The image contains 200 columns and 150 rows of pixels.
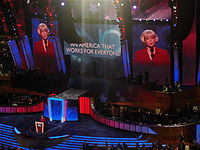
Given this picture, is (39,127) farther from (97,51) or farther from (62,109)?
(97,51)

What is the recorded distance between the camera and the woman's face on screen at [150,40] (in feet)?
86.1

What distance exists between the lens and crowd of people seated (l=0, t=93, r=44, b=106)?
28.3 metres

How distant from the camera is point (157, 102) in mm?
24891

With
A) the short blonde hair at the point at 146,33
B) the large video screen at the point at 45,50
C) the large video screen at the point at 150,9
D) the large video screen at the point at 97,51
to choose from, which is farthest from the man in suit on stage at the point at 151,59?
the large video screen at the point at 45,50

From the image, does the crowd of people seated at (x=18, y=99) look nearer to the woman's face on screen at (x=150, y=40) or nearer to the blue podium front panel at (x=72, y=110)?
the blue podium front panel at (x=72, y=110)

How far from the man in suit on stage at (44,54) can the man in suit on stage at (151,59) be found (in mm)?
7382

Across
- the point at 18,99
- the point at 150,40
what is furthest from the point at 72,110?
the point at 150,40

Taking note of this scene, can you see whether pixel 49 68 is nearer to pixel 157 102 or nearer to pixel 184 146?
pixel 157 102

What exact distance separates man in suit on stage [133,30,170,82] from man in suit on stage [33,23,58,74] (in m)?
7.38

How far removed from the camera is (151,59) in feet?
88.2

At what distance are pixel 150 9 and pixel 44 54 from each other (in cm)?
1010

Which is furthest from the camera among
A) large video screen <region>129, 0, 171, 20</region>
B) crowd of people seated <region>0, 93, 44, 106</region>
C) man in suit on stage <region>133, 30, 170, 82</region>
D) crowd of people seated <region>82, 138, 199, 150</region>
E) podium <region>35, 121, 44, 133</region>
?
crowd of people seated <region>0, 93, 44, 106</region>

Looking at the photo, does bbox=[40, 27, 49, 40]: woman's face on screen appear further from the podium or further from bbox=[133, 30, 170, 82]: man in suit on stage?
the podium

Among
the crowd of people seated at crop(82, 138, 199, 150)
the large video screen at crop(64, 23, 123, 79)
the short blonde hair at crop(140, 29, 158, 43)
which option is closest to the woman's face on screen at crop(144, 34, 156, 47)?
the short blonde hair at crop(140, 29, 158, 43)
